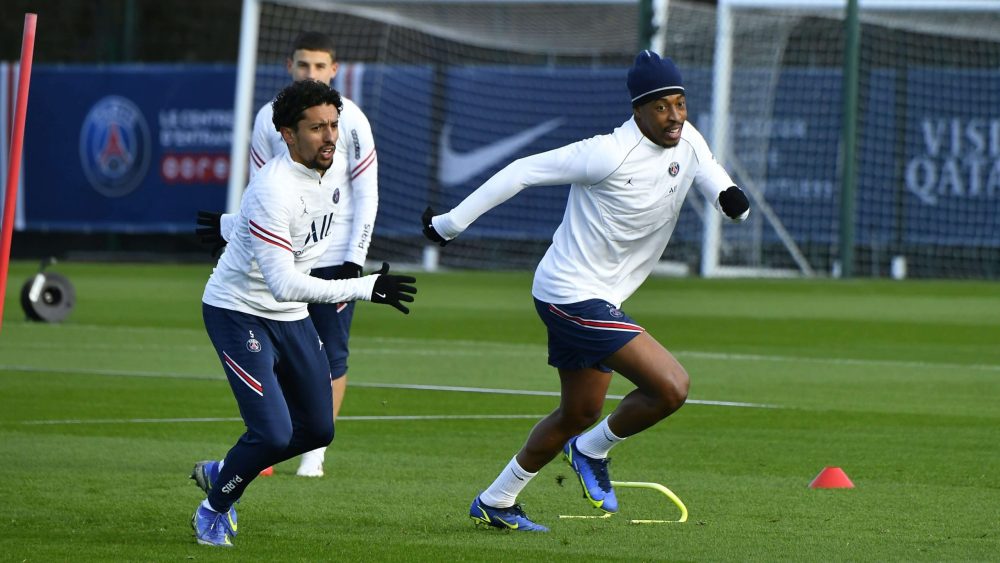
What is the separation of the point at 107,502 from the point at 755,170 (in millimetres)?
20556

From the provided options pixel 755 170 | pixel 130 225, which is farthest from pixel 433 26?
pixel 130 225

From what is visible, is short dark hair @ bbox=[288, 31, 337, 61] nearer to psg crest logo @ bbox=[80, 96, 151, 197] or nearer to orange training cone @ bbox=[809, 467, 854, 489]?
orange training cone @ bbox=[809, 467, 854, 489]

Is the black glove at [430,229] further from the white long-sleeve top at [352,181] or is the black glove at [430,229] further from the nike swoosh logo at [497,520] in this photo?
the white long-sleeve top at [352,181]

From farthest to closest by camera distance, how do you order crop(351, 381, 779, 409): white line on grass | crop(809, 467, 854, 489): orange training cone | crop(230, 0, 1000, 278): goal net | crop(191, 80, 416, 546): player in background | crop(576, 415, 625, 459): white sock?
crop(230, 0, 1000, 278): goal net
crop(351, 381, 779, 409): white line on grass
crop(809, 467, 854, 489): orange training cone
crop(576, 415, 625, 459): white sock
crop(191, 80, 416, 546): player in background

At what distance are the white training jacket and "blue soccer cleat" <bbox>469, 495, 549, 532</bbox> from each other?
1.11 meters

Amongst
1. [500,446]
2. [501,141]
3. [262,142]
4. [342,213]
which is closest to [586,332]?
[342,213]

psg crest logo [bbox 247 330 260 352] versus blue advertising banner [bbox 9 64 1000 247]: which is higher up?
blue advertising banner [bbox 9 64 1000 247]

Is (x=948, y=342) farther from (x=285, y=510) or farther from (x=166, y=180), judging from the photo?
(x=166, y=180)

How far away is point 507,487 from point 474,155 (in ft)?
72.8

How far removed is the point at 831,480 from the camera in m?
8.59

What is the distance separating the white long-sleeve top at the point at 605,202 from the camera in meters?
7.34

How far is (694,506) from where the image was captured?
8094 millimetres

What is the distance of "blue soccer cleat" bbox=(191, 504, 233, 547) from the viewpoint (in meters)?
7.07

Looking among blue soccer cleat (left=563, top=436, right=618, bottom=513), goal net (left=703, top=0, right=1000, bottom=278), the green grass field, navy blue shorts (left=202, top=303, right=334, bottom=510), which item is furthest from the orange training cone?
goal net (left=703, top=0, right=1000, bottom=278)
